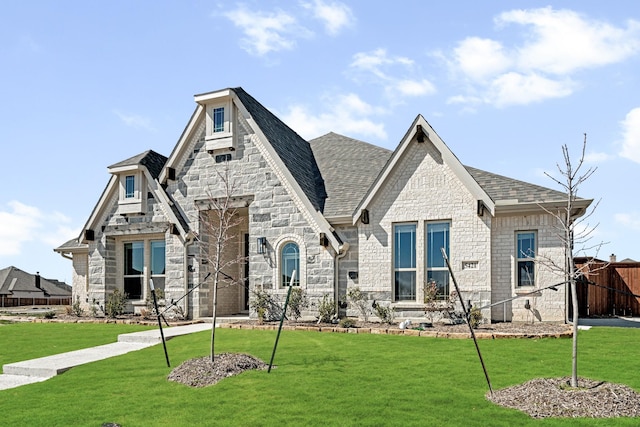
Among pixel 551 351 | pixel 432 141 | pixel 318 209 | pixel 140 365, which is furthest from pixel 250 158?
pixel 551 351

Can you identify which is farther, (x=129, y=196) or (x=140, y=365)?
(x=129, y=196)

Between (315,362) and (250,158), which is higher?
(250,158)

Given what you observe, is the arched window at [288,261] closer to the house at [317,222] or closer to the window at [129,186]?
the house at [317,222]

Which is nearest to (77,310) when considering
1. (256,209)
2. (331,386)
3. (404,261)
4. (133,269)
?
(133,269)

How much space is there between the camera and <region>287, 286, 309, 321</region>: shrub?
1766 centimetres

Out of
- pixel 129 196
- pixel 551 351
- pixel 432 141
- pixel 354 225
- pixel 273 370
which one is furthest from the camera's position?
pixel 129 196

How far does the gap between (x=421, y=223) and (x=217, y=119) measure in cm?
886

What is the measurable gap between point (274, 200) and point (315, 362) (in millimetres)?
9232

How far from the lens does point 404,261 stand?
17250 mm

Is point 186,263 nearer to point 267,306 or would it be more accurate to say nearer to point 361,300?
point 267,306

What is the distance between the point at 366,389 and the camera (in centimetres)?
825

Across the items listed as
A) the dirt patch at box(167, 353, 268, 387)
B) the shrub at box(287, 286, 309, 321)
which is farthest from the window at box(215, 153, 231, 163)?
the dirt patch at box(167, 353, 268, 387)

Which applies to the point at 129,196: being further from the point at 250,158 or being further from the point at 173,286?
the point at 250,158

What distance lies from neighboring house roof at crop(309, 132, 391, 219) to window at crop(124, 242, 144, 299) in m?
8.56
